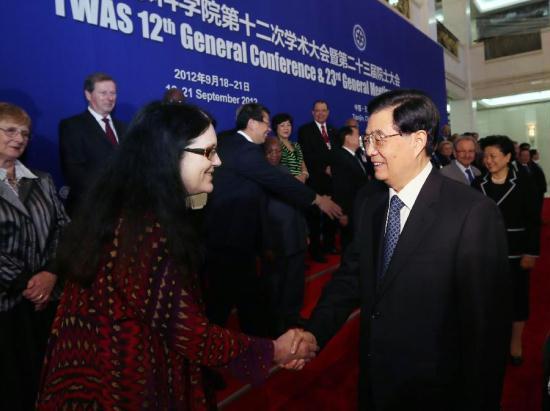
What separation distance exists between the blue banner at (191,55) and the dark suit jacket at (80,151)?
1.02 feet

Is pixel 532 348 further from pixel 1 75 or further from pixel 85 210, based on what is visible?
pixel 1 75

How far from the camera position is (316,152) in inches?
206

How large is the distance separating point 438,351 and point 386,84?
25.6 feet

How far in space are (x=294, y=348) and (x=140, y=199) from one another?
2.53ft

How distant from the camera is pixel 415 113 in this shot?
1.36 m

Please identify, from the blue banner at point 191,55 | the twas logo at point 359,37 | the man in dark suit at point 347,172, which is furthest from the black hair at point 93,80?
the twas logo at point 359,37

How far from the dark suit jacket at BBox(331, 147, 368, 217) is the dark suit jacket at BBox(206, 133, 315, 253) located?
5.41 ft

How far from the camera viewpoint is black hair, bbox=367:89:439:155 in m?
1.36

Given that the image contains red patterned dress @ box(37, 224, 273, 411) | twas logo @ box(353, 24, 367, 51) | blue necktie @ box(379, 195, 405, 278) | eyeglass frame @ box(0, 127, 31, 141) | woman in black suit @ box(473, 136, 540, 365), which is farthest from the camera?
twas logo @ box(353, 24, 367, 51)

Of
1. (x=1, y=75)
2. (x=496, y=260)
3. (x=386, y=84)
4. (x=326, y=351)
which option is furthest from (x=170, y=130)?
(x=386, y=84)

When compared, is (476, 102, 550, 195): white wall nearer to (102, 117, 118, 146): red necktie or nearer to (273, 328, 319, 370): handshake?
(102, 117, 118, 146): red necktie

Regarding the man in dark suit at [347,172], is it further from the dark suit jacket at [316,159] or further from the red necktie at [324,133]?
the red necktie at [324,133]

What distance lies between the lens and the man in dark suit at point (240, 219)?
284 cm

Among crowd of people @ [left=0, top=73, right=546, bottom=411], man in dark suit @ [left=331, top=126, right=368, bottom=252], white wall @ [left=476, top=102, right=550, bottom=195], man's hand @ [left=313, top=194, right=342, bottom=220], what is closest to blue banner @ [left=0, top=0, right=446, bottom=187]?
crowd of people @ [left=0, top=73, right=546, bottom=411]
